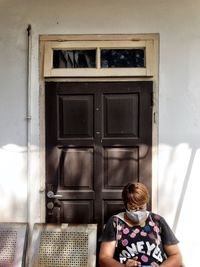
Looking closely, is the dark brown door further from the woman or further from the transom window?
the woman

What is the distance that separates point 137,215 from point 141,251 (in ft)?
0.78

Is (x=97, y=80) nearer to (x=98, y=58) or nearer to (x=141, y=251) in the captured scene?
(x=98, y=58)

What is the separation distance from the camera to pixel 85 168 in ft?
10.9

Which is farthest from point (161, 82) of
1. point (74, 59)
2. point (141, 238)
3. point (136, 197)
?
point (141, 238)

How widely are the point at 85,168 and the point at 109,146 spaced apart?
0.83 feet

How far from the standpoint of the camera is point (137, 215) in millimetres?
2814

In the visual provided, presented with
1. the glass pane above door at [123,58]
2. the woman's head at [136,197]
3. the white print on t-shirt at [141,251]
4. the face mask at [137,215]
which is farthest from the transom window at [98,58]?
the white print on t-shirt at [141,251]

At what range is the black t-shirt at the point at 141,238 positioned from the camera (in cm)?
282

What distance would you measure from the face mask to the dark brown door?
485 millimetres

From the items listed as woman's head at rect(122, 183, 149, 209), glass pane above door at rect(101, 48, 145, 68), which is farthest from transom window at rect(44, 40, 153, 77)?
woman's head at rect(122, 183, 149, 209)

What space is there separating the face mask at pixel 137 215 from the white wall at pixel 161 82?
1.66 ft

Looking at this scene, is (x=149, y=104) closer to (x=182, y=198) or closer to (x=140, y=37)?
(x=140, y=37)

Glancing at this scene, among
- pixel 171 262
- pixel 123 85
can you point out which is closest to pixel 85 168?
pixel 123 85

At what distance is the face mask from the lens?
9.24ft
